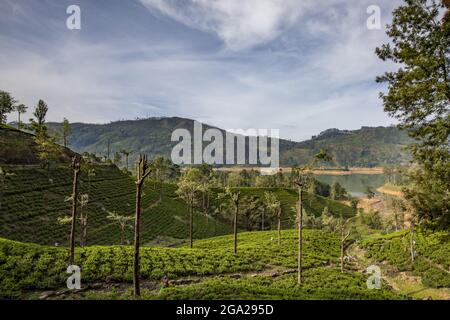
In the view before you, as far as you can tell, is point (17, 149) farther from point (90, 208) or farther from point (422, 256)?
point (422, 256)

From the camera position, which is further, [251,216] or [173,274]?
[251,216]

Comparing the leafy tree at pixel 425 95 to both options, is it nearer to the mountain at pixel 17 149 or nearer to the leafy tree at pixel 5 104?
the mountain at pixel 17 149

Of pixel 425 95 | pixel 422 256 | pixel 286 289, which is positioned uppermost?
pixel 425 95

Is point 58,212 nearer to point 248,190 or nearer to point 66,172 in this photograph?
point 66,172

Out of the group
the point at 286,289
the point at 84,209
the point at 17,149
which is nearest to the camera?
the point at 286,289

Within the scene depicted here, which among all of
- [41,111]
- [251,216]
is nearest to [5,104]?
[41,111]

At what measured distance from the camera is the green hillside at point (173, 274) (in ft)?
83.5

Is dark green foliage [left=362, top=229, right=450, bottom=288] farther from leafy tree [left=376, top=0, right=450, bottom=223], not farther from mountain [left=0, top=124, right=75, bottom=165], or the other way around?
mountain [left=0, top=124, right=75, bottom=165]

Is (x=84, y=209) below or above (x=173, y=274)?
above

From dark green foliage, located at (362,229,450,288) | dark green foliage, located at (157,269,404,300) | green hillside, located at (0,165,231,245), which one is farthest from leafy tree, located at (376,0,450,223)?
green hillside, located at (0,165,231,245)

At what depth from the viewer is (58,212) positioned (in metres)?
75.5

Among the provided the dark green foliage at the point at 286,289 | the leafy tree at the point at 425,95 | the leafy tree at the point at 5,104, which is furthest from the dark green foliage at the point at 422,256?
the leafy tree at the point at 5,104

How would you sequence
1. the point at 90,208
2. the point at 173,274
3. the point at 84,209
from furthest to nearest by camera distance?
the point at 90,208 → the point at 84,209 → the point at 173,274

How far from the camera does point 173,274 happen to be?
114 ft
